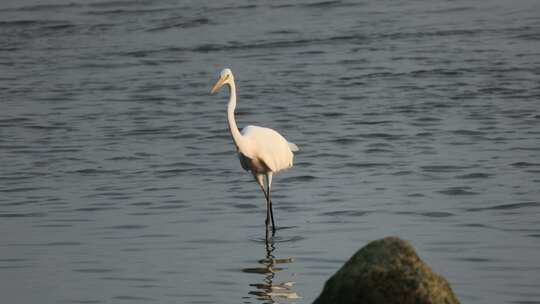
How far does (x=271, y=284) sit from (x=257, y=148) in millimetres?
3019

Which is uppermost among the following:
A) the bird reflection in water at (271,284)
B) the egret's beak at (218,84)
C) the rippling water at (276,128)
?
the egret's beak at (218,84)

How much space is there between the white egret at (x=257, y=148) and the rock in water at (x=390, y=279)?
4944 mm

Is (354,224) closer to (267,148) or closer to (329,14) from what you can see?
(267,148)

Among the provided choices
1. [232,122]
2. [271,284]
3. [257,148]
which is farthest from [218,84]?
[271,284]

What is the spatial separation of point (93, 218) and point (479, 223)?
387 cm

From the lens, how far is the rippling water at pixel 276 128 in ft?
29.9

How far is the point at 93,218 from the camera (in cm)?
1123

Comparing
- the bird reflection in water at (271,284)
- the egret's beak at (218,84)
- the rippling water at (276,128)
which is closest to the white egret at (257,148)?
the egret's beak at (218,84)

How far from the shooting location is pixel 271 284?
8562 mm

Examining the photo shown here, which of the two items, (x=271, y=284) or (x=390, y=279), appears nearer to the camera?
(x=390, y=279)

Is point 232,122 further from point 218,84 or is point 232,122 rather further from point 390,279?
point 390,279

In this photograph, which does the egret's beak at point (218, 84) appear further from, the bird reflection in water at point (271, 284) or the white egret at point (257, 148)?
the bird reflection in water at point (271, 284)

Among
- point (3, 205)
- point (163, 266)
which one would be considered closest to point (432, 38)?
point (3, 205)

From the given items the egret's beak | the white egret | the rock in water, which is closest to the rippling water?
the white egret
